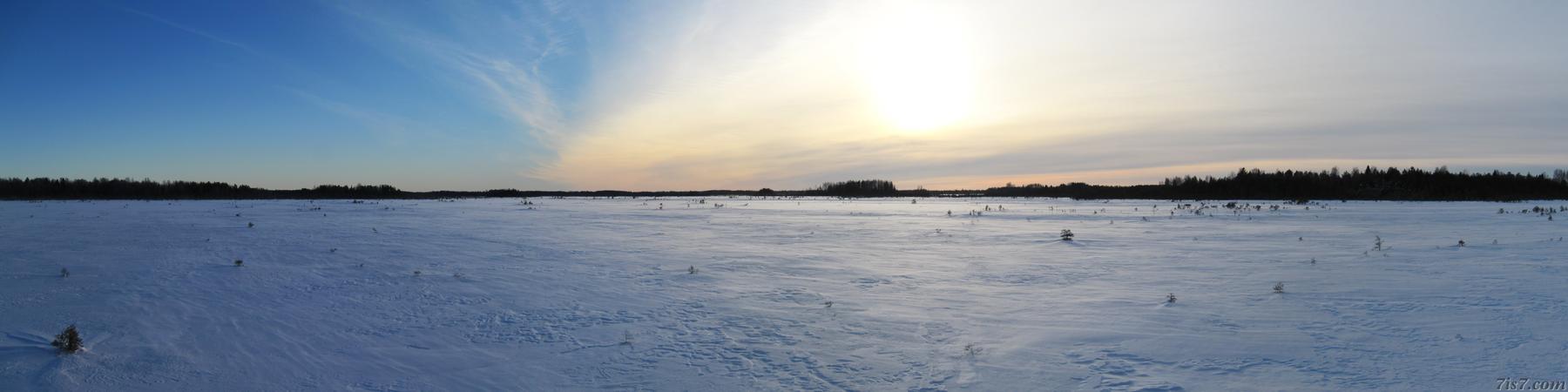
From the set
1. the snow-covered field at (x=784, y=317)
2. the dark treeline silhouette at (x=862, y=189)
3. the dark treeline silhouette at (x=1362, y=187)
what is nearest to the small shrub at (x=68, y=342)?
the snow-covered field at (x=784, y=317)

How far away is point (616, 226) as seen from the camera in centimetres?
2183

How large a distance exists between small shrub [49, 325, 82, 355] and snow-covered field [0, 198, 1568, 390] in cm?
13

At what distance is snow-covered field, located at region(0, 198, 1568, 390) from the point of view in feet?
16.3

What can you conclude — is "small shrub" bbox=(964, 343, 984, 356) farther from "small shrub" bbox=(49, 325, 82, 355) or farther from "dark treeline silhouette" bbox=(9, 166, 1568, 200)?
"dark treeline silhouette" bbox=(9, 166, 1568, 200)

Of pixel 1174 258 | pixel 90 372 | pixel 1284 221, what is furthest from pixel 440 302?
pixel 1284 221

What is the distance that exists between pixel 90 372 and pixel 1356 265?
602 inches

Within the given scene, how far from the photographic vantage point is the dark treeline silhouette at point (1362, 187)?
58594mm

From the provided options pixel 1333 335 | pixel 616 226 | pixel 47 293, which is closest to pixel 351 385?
pixel 47 293

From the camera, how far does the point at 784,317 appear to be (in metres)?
7.07

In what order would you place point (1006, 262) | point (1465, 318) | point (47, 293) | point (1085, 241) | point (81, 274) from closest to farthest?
point (1465, 318)
point (47, 293)
point (81, 274)
point (1006, 262)
point (1085, 241)

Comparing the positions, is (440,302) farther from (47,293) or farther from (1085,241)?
(1085,241)

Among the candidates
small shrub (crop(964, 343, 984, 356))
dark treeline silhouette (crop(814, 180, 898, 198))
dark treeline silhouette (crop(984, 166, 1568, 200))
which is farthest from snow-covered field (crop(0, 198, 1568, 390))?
dark treeline silhouette (crop(814, 180, 898, 198))

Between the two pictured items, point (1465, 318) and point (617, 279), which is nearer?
point (1465, 318)

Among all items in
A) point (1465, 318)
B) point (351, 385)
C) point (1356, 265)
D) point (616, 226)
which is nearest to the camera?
point (351, 385)
